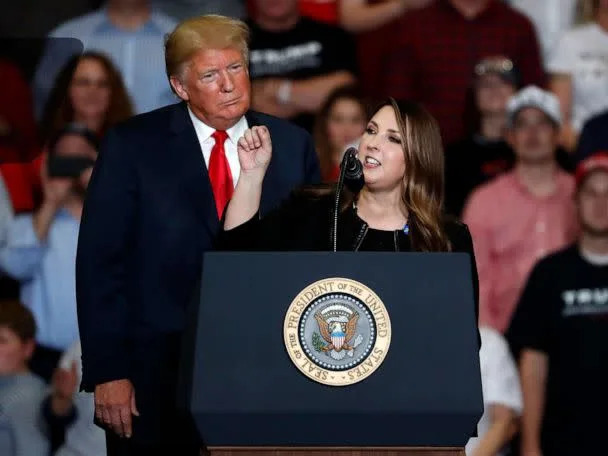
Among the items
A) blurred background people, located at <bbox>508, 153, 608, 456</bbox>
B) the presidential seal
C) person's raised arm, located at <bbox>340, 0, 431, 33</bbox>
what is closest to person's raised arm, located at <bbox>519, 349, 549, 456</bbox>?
blurred background people, located at <bbox>508, 153, 608, 456</bbox>

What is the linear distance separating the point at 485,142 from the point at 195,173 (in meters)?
2.93

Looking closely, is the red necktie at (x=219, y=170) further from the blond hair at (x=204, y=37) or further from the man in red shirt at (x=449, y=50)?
the man in red shirt at (x=449, y=50)

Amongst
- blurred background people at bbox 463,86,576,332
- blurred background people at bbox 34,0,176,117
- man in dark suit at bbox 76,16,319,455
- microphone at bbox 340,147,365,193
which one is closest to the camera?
microphone at bbox 340,147,365,193

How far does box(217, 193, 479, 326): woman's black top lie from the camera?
2906 millimetres

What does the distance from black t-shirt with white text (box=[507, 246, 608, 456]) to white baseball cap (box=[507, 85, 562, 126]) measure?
2.28ft

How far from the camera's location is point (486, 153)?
5766 mm

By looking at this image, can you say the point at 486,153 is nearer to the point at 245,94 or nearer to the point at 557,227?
the point at 557,227

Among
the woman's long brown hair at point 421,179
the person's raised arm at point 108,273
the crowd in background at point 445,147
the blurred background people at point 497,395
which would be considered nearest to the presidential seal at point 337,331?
the woman's long brown hair at point 421,179

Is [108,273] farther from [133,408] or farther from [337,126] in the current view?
[337,126]

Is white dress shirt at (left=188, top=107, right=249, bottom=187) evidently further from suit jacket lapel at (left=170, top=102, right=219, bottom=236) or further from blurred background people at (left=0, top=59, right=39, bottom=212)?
blurred background people at (left=0, top=59, right=39, bottom=212)

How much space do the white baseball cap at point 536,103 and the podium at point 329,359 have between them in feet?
10.5

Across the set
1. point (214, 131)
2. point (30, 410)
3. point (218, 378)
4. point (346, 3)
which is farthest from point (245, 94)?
point (346, 3)

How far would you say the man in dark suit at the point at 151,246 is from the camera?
2.98 metres

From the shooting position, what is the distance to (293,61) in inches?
232
